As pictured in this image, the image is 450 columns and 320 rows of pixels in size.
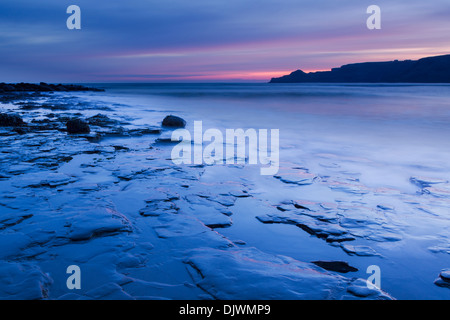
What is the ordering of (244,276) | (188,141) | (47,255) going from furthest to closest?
(188,141) < (47,255) < (244,276)

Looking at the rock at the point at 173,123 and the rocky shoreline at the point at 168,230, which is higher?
the rock at the point at 173,123

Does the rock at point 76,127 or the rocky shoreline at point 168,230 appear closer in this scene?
the rocky shoreline at point 168,230

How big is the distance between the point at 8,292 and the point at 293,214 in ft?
8.68

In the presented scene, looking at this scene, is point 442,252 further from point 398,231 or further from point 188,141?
point 188,141

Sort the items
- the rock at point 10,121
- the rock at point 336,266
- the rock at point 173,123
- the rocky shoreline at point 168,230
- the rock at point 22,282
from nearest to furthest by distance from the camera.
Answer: the rock at point 22,282, the rocky shoreline at point 168,230, the rock at point 336,266, the rock at point 10,121, the rock at point 173,123

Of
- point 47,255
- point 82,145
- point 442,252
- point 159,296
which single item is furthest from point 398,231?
point 82,145

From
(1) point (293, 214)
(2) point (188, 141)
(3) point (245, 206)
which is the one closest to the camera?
(1) point (293, 214)

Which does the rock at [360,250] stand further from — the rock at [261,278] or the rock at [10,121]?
the rock at [10,121]

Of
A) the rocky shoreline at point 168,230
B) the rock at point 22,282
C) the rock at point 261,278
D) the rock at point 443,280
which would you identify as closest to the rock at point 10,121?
the rocky shoreline at point 168,230

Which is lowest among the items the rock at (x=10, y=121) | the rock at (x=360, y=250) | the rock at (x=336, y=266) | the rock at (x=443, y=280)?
the rock at (x=443, y=280)

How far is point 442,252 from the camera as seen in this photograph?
2.62 metres

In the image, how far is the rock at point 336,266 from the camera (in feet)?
7.78

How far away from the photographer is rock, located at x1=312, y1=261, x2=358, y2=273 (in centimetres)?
237

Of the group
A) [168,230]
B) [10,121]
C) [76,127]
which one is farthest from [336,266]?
[10,121]
